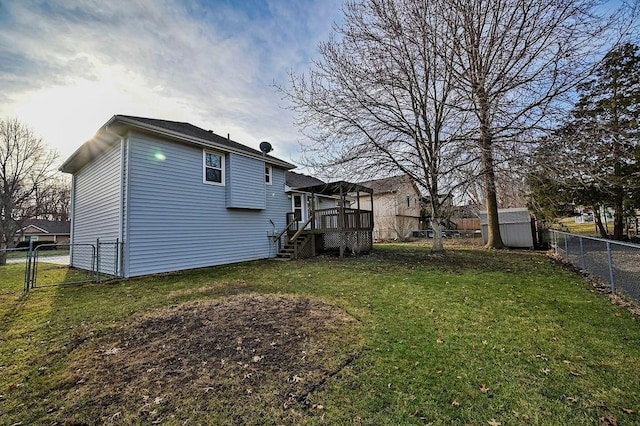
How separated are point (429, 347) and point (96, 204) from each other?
12.2 metres

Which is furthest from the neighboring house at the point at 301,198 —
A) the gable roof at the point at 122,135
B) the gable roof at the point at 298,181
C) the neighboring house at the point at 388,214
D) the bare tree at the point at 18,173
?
the bare tree at the point at 18,173

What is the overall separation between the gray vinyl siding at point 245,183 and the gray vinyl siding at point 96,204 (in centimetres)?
363

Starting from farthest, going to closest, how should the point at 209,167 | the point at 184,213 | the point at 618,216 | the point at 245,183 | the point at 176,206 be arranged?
the point at 618,216
the point at 245,183
the point at 209,167
the point at 184,213
the point at 176,206

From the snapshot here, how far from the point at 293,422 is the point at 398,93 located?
11.4 m

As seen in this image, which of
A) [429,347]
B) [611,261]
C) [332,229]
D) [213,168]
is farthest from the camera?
[332,229]

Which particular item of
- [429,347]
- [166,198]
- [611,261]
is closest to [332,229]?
[166,198]

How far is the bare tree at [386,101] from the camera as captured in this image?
10234 mm

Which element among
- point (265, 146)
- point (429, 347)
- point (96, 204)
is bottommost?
point (429, 347)

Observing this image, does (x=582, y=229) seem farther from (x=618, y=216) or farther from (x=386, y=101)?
(x=386, y=101)

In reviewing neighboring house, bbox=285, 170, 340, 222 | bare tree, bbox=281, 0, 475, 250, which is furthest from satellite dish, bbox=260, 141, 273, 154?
bare tree, bbox=281, 0, 475, 250

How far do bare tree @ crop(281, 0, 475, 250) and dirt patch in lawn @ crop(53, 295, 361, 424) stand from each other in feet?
27.1

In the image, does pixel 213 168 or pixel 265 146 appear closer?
pixel 213 168

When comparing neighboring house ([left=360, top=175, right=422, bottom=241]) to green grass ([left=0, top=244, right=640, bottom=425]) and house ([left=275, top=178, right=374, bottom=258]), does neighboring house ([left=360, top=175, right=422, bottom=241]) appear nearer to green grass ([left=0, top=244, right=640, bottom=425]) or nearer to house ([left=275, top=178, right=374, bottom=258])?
house ([left=275, top=178, right=374, bottom=258])

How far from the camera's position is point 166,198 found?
30.9 ft
